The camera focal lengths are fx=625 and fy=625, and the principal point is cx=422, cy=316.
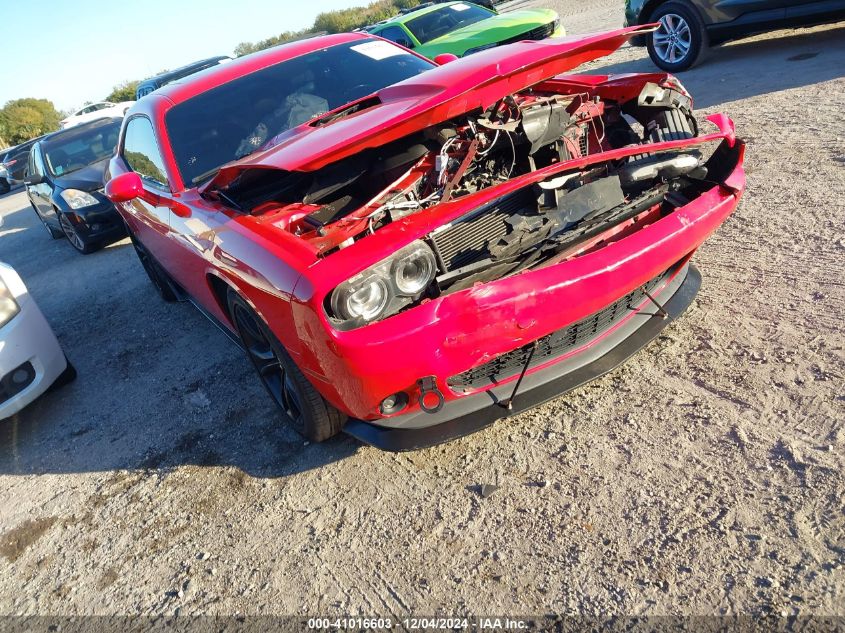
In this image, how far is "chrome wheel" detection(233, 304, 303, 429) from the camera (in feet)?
9.12

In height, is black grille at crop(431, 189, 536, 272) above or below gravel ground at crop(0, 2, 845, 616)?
above

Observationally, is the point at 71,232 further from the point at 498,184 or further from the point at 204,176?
the point at 498,184

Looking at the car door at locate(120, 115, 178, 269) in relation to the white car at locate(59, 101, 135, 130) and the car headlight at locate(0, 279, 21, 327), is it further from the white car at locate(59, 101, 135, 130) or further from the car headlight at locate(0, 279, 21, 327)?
the white car at locate(59, 101, 135, 130)

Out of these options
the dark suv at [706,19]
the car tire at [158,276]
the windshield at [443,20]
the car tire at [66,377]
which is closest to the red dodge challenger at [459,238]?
the car tire at [66,377]

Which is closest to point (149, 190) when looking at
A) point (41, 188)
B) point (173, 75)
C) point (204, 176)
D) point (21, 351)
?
point (204, 176)

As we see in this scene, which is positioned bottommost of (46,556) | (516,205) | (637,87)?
(46,556)

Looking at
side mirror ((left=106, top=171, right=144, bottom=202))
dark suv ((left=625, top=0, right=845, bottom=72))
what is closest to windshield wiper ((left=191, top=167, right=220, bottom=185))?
side mirror ((left=106, top=171, right=144, bottom=202))

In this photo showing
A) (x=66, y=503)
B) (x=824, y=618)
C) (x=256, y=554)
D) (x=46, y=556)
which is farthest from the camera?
(x=66, y=503)

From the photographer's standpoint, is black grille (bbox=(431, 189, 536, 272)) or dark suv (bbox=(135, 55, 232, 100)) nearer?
black grille (bbox=(431, 189, 536, 272))

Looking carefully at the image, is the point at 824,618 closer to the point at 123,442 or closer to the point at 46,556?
the point at 46,556

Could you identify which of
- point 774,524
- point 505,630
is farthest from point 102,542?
point 774,524

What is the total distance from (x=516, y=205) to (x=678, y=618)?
155 cm

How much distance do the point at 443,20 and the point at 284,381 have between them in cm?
865

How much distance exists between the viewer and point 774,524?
187 cm
